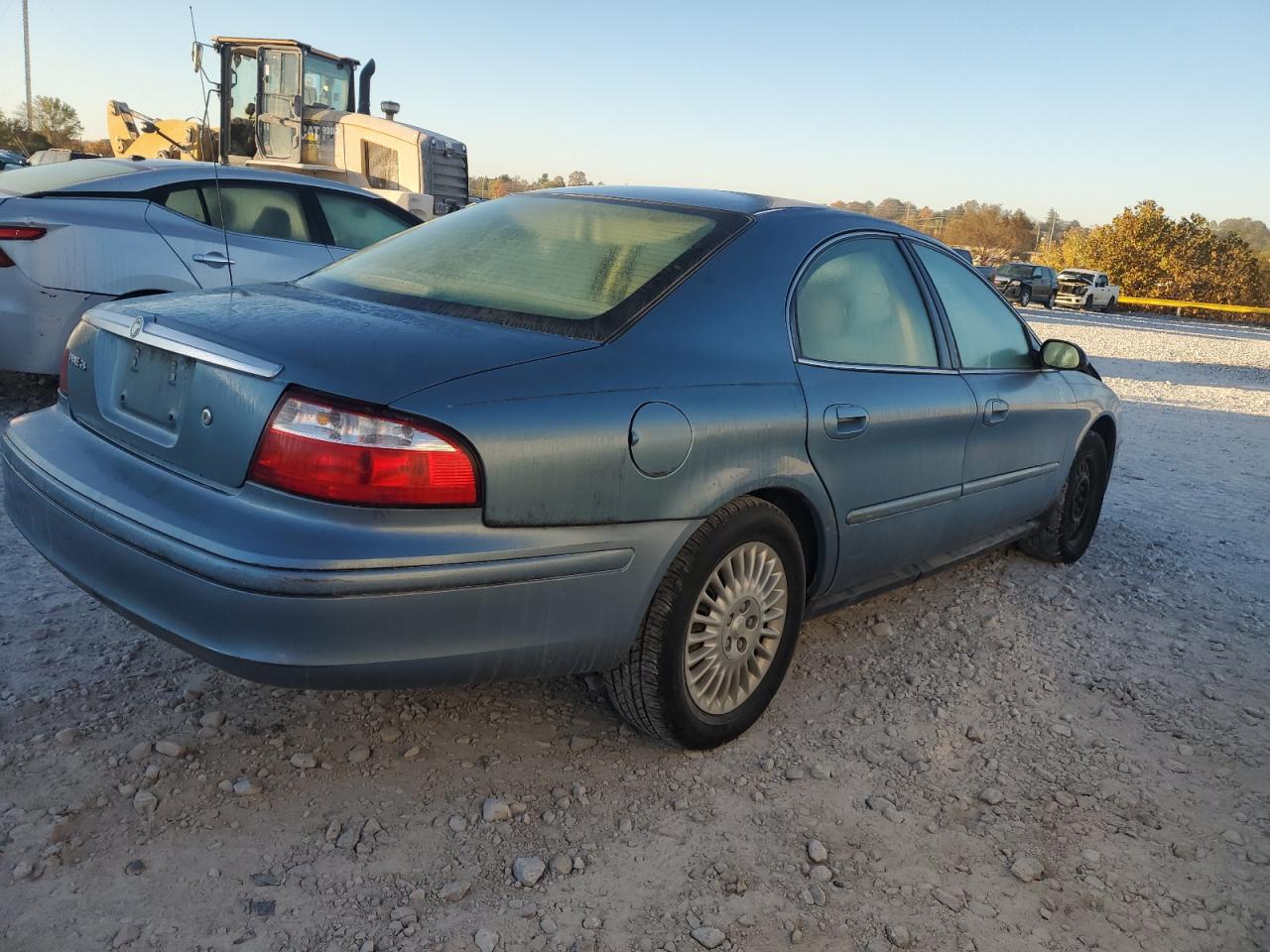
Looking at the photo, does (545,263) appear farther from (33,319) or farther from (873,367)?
(33,319)

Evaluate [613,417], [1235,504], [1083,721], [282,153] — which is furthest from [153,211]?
[282,153]

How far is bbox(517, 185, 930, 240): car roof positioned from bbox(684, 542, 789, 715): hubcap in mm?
1099

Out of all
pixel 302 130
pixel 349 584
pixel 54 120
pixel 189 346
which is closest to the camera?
pixel 349 584

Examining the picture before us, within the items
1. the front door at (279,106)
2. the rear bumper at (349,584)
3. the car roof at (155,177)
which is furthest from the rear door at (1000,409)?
the front door at (279,106)

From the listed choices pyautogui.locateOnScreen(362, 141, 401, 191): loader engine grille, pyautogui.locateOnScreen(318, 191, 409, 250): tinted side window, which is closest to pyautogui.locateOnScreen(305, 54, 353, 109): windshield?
pyautogui.locateOnScreen(362, 141, 401, 191): loader engine grille

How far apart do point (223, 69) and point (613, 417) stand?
1399cm

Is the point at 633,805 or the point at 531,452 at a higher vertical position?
the point at 531,452

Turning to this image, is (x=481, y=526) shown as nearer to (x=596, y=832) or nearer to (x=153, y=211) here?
(x=596, y=832)

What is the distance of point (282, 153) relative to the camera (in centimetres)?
1398

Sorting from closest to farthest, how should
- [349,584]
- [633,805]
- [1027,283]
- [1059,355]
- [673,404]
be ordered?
[349,584] → [673,404] → [633,805] → [1059,355] → [1027,283]

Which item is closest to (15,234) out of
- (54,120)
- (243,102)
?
(243,102)

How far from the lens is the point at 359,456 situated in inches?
81.6

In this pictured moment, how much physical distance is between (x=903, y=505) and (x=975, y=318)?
105 cm

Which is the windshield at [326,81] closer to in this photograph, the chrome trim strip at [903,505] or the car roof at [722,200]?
the car roof at [722,200]
